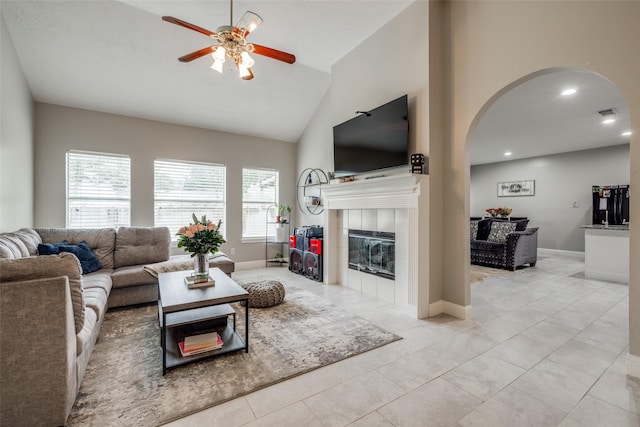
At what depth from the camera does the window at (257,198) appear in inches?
236

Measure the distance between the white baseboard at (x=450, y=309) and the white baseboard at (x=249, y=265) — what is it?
12.4ft

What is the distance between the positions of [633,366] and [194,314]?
3333mm

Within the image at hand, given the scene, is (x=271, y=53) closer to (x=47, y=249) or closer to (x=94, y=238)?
(x=47, y=249)

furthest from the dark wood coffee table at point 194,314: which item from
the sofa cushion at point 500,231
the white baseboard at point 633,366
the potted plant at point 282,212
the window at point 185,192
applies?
the sofa cushion at point 500,231

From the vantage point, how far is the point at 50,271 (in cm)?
163

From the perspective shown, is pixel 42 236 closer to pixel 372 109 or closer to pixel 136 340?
pixel 136 340

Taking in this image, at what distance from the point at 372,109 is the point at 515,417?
3.43 meters

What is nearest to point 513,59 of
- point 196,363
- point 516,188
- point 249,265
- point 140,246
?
point 196,363

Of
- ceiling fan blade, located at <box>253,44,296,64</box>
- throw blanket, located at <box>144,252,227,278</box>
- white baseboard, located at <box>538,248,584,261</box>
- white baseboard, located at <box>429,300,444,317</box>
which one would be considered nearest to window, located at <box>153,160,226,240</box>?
throw blanket, located at <box>144,252,227,278</box>

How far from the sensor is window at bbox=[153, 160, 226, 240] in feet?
16.9

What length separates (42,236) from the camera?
11.6 feet

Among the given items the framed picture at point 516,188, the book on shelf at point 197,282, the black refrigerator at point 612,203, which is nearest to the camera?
the book on shelf at point 197,282

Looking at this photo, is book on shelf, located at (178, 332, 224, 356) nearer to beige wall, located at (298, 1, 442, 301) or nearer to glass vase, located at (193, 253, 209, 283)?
glass vase, located at (193, 253, 209, 283)

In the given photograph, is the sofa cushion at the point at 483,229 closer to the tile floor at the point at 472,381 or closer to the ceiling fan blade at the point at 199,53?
the tile floor at the point at 472,381
